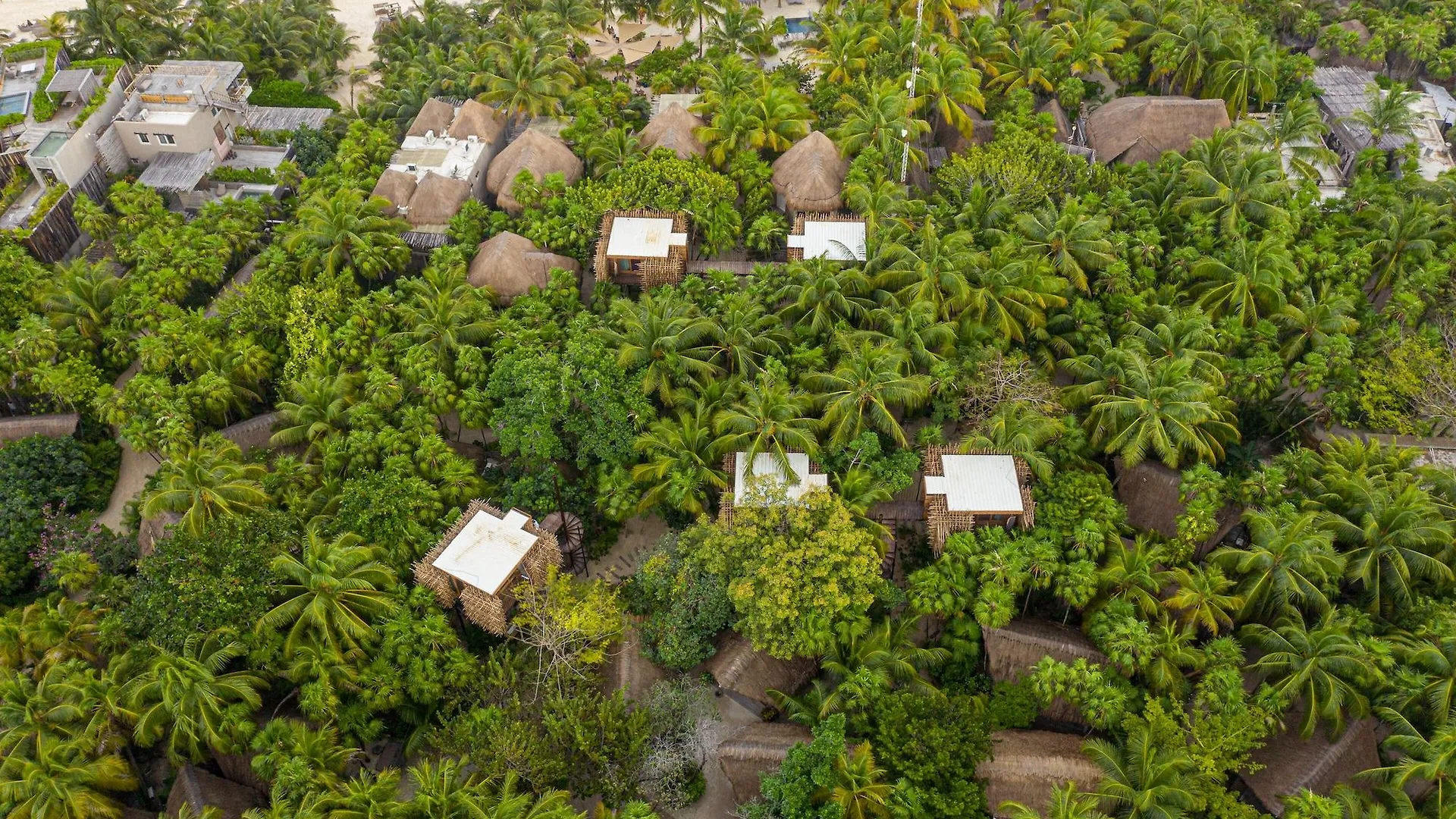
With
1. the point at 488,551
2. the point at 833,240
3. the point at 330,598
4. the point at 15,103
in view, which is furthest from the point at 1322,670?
the point at 15,103

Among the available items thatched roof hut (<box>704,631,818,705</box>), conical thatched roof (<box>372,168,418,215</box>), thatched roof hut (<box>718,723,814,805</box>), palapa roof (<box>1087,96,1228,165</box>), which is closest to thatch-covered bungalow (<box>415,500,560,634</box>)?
thatched roof hut (<box>704,631,818,705</box>)

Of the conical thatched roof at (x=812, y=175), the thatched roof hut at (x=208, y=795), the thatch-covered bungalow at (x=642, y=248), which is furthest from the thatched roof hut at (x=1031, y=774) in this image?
the conical thatched roof at (x=812, y=175)

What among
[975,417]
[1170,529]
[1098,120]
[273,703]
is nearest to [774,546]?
[975,417]

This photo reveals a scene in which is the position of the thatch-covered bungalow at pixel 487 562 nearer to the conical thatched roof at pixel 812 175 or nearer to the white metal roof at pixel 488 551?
the white metal roof at pixel 488 551

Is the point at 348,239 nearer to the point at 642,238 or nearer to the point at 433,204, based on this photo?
the point at 433,204

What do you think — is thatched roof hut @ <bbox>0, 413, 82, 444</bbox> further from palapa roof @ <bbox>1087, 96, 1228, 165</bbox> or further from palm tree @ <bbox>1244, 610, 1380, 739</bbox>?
palapa roof @ <bbox>1087, 96, 1228, 165</bbox>

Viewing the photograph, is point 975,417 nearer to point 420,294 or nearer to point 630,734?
point 630,734

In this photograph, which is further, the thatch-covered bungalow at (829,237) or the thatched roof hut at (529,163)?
the thatched roof hut at (529,163)
